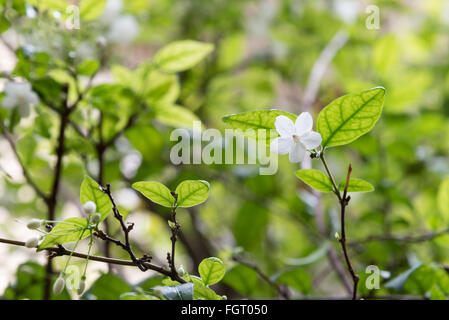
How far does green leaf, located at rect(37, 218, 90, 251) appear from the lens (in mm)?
373

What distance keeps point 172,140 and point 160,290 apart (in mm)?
503

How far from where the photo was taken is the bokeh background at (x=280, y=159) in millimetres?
650

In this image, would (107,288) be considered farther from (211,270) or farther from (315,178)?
(315,178)

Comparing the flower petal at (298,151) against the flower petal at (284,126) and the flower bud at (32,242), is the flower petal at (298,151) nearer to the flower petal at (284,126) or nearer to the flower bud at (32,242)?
the flower petal at (284,126)

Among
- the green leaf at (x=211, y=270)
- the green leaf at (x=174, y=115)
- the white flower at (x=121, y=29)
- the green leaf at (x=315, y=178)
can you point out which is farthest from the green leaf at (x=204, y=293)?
the white flower at (x=121, y=29)

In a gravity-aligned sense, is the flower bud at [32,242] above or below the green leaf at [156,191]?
below

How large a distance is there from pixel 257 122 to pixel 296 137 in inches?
1.6

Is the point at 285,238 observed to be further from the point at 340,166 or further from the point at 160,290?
the point at 160,290

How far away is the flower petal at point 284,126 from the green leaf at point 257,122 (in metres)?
0.01

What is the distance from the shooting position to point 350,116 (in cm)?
40

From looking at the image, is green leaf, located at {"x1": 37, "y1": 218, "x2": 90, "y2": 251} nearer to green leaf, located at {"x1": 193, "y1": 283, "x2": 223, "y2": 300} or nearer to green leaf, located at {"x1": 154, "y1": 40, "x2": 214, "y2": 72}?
green leaf, located at {"x1": 193, "y1": 283, "x2": 223, "y2": 300}

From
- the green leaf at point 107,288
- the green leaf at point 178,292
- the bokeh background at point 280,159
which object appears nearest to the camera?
the green leaf at point 178,292
